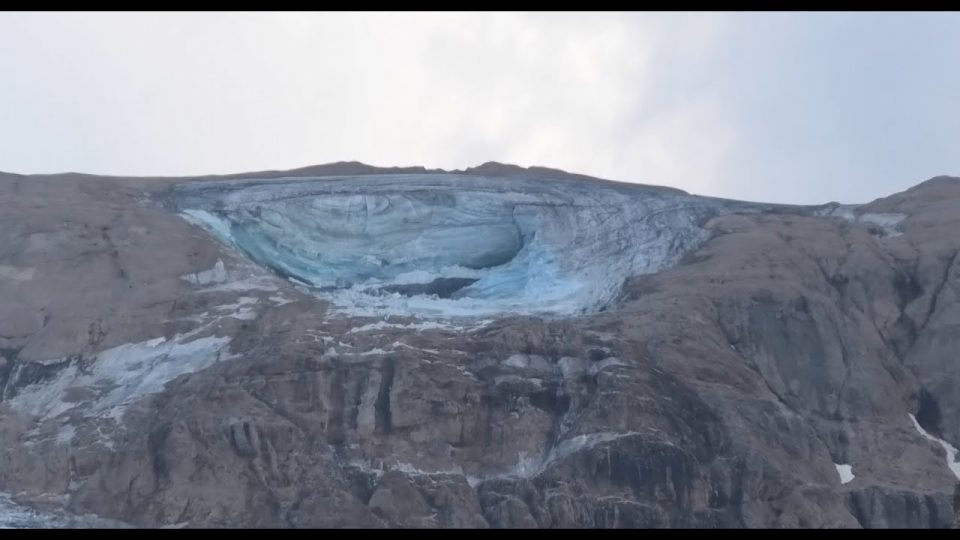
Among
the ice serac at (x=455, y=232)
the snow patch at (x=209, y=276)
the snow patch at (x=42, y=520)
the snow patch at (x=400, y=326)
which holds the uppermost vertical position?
the ice serac at (x=455, y=232)

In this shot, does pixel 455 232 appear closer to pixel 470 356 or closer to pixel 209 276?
pixel 209 276

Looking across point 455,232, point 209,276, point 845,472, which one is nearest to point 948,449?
point 845,472

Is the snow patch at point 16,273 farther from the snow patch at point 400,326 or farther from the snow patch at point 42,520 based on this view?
the snow patch at point 42,520

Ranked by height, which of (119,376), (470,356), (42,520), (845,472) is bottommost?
(42,520)

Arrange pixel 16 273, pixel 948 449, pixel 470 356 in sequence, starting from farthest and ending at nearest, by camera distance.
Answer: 1. pixel 16 273
2. pixel 470 356
3. pixel 948 449

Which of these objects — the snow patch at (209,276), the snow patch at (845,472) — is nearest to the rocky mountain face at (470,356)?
the snow patch at (209,276)

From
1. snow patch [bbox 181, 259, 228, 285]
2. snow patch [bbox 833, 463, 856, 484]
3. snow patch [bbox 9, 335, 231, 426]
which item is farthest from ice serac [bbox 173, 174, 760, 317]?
snow patch [bbox 833, 463, 856, 484]
